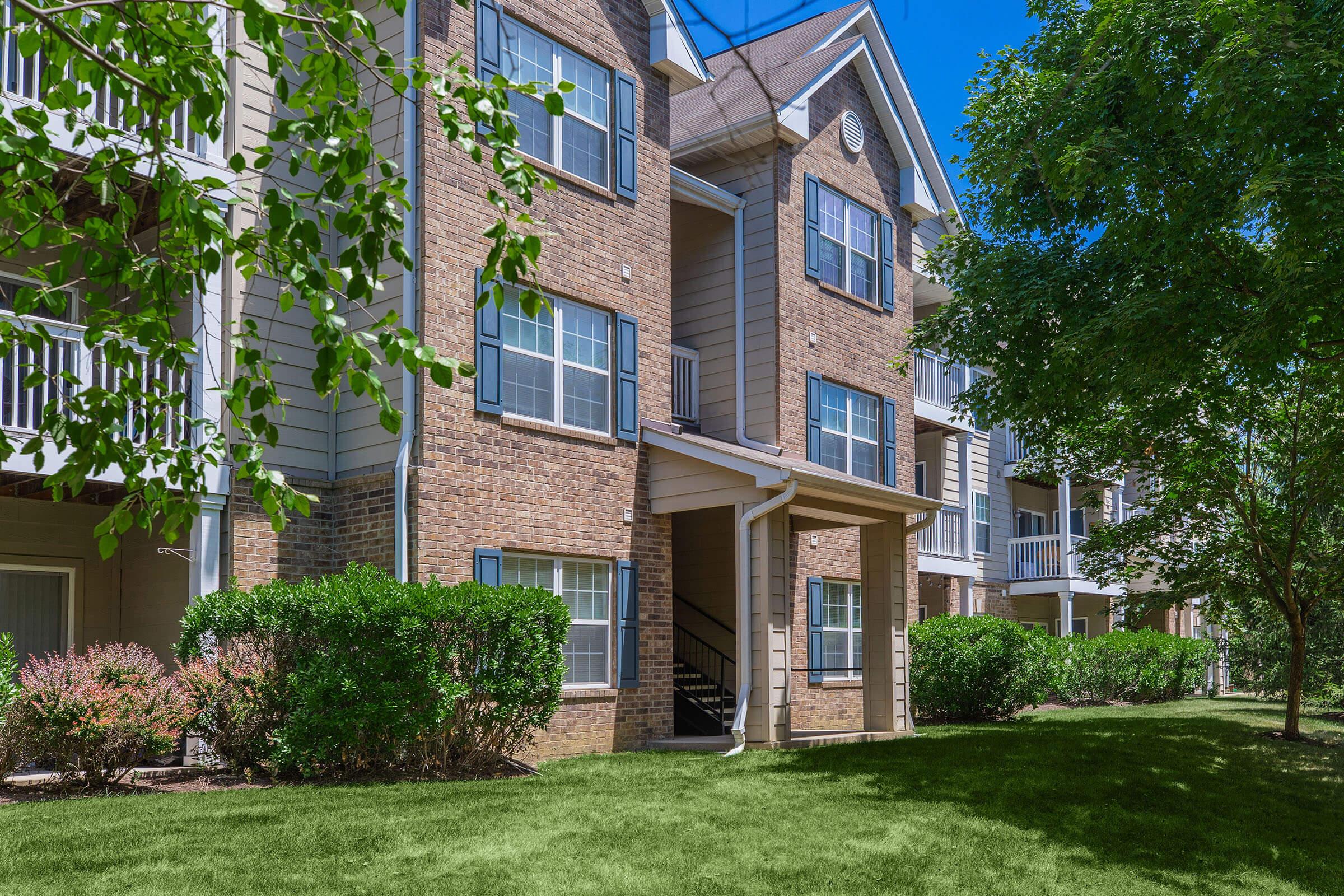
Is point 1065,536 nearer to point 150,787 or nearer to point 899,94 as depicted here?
point 899,94

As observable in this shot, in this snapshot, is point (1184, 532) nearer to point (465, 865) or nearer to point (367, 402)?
point (367, 402)

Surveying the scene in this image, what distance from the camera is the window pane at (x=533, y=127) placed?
14.0 metres

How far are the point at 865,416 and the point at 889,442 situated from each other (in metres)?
0.73

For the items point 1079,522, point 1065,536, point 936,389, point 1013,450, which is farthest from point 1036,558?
point 936,389

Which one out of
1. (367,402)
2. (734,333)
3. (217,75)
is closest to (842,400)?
(734,333)

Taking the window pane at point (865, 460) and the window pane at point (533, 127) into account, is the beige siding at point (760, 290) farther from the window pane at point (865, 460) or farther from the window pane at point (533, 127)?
the window pane at point (533, 127)

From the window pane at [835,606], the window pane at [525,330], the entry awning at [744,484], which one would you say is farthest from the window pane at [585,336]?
the window pane at [835,606]

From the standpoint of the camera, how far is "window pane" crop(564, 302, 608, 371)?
1440 cm

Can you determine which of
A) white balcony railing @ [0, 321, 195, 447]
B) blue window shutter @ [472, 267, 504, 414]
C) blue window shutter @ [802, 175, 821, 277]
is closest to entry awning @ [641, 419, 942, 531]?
blue window shutter @ [472, 267, 504, 414]

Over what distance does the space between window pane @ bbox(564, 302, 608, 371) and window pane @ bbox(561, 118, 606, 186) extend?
1.72 m

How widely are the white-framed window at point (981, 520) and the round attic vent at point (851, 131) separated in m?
10.1

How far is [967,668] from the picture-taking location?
18.4 m

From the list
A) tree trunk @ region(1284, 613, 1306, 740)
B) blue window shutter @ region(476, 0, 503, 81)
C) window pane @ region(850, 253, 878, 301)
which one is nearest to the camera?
blue window shutter @ region(476, 0, 503, 81)

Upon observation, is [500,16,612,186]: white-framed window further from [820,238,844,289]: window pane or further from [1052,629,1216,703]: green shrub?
[1052,629,1216,703]: green shrub
